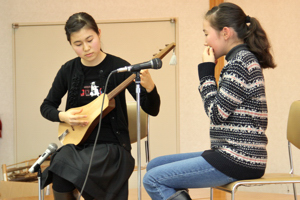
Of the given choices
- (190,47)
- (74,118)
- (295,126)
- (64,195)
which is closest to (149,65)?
(74,118)

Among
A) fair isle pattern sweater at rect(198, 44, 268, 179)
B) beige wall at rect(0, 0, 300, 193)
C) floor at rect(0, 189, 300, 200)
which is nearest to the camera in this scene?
fair isle pattern sweater at rect(198, 44, 268, 179)

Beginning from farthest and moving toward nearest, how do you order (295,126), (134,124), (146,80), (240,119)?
(134,124) → (295,126) → (146,80) → (240,119)

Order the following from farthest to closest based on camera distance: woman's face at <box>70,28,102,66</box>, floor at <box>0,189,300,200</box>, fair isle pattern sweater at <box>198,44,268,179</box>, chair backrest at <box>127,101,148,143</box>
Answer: floor at <box>0,189,300,200</box>, chair backrest at <box>127,101,148,143</box>, woman's face at <box>70,28,102,66</box>, fair isle pattern sweater at <box>198,44,268,179</box>

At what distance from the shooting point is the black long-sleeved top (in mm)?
2131

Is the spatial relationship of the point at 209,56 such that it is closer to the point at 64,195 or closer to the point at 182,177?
the point at 182,177

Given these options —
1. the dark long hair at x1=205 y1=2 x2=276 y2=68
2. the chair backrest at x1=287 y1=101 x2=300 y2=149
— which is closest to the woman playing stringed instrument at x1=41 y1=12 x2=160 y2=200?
the dark long hair at x1=205 y1=2 x2=276 y2=68

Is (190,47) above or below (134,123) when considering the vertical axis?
above

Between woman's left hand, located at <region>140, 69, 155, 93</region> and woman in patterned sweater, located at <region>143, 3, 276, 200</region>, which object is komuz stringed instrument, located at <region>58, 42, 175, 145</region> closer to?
woman's left hand, located at <region>140, 69, 155, 93</region>

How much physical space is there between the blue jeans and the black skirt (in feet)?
0.75

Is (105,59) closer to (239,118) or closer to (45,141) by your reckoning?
(239,118)

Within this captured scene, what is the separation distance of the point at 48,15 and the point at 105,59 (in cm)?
251

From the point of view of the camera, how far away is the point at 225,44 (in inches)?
72.9

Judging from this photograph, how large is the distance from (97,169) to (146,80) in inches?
19.4

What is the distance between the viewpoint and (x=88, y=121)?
206 cm
